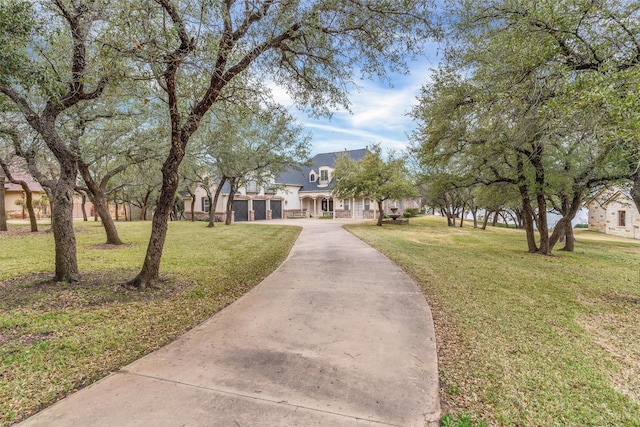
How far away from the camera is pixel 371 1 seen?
5656 mm

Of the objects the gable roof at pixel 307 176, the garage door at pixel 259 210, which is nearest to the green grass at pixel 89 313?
the garage door at pixel 259 210

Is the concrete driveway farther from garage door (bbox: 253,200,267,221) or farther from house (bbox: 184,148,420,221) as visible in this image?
garage door (bbox: 253,200,267,221)

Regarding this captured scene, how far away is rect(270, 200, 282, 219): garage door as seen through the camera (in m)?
35.6

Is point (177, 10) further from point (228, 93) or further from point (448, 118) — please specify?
point (448, 118)

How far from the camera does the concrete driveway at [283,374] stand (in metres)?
2.45

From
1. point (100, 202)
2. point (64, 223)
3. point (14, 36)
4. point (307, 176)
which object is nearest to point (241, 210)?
point (307, 176)

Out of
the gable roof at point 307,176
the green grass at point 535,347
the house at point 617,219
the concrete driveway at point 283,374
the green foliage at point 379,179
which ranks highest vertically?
the gable roof at point 307,176

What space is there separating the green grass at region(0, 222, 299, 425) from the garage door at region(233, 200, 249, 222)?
23071mm

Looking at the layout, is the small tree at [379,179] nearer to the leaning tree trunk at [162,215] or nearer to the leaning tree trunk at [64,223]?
the leaning tree trunk at [162,215]

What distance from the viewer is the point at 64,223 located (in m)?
6.08

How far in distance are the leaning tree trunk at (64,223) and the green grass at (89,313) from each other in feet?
1.11

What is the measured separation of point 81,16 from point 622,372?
889 centimetres

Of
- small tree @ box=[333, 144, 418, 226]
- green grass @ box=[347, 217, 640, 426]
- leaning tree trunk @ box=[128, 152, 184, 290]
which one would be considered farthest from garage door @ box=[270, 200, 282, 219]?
leaning tree trunk @ box=[128, 152, 184, 290]

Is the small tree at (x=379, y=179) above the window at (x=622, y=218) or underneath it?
above
